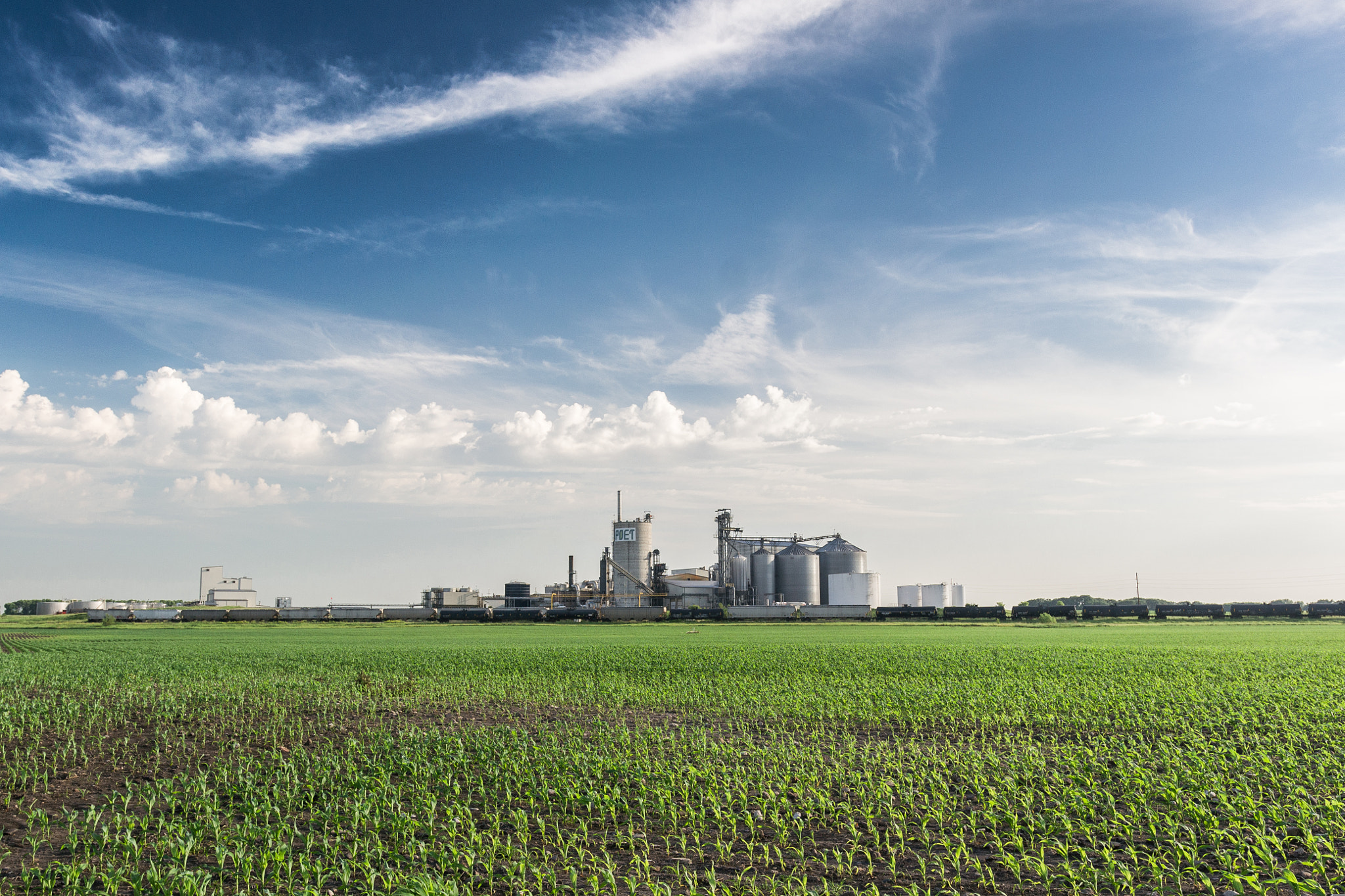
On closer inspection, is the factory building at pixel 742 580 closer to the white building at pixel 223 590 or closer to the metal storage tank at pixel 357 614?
the metal storage tank at pixel 357 614

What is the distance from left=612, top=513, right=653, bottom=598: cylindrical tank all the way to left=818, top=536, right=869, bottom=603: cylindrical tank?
25.4 m

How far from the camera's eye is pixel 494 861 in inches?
360

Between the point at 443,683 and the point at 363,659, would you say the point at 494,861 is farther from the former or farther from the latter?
the point at 363,659

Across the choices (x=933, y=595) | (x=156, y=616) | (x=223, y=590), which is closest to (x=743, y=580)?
(x=933, y=595)

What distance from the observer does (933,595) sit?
118 m

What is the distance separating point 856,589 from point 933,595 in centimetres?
1725

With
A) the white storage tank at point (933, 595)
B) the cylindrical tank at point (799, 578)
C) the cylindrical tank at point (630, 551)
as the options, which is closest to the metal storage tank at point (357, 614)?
the cylindrical tank at point (630, 551)

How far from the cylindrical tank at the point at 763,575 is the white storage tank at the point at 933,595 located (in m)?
23.9

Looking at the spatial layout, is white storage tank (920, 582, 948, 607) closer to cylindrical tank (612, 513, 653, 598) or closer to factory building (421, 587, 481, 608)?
cylindrical tank (612, 513, 653, 598)

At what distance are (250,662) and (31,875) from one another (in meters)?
28.2

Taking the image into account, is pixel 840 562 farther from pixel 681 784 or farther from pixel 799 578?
pixel 681 784

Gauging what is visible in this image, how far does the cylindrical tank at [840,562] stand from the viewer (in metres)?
113

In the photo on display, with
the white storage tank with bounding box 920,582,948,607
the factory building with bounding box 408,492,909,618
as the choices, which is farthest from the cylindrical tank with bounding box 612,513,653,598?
the white storage tank with bounding box 920,582,948,607

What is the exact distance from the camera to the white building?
15775 cm
